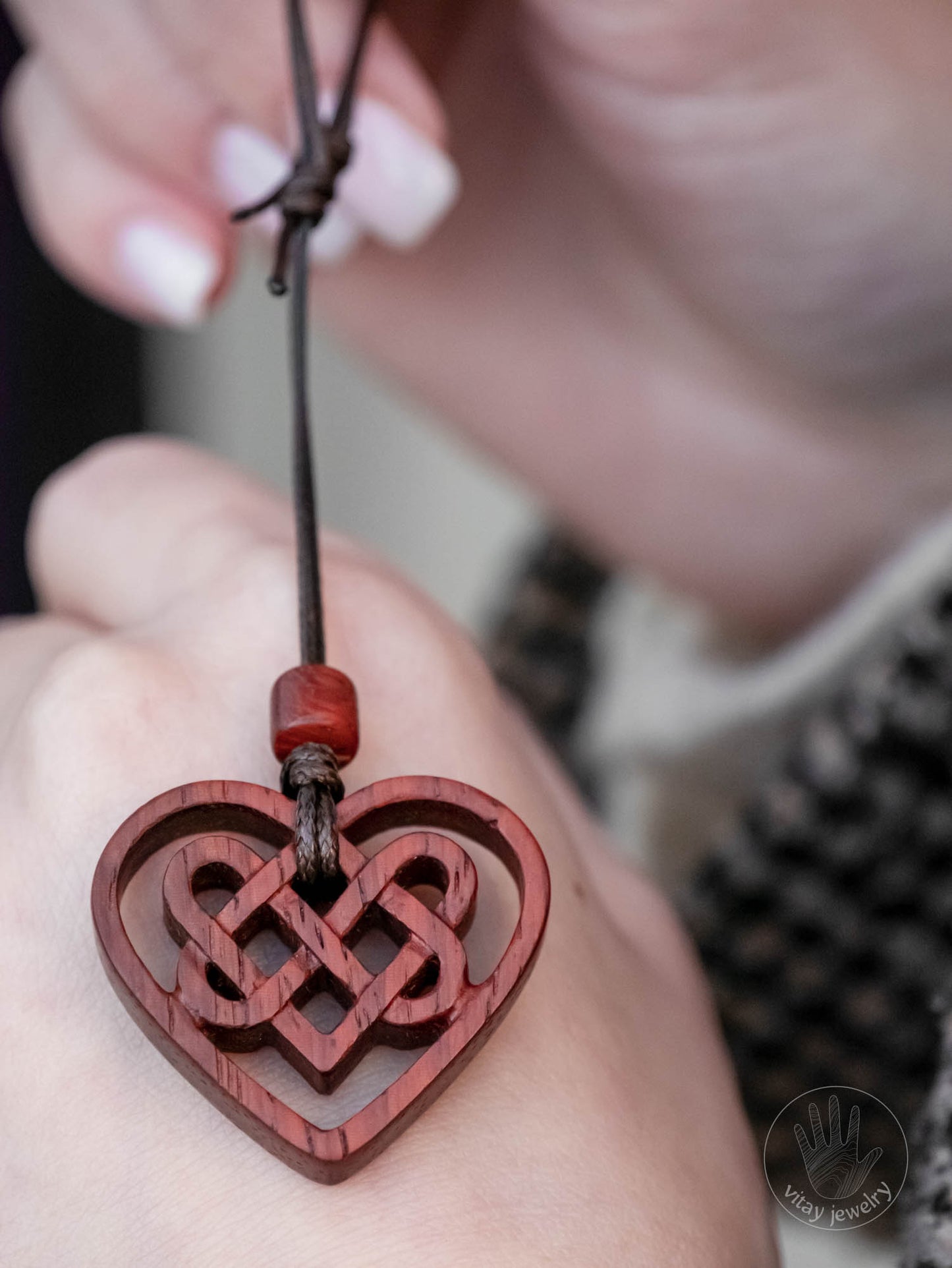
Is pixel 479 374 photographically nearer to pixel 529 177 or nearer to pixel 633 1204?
pixel 529 177

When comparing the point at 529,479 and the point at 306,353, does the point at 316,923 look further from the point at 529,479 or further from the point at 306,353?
the point at 529,479

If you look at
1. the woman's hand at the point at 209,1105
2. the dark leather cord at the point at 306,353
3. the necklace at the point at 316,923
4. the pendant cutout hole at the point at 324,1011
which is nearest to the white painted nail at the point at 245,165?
the dark leather cord at the point at 306,353

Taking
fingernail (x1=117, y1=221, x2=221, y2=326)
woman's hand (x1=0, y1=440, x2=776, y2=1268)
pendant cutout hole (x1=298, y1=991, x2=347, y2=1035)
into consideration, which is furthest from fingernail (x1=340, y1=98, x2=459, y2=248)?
pendant cutout hole (x1=298, y1=991, x2=347, y2=1035)

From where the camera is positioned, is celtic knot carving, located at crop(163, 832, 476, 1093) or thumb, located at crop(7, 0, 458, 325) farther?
thumb, located at crop(7, 0, 458, 325)

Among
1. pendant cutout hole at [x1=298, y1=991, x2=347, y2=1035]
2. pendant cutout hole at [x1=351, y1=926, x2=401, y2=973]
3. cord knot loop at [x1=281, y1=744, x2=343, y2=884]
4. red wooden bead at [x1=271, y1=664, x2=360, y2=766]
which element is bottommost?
pendant cutout hole at [x1=298, y1=991, x2=347, y2=1035]

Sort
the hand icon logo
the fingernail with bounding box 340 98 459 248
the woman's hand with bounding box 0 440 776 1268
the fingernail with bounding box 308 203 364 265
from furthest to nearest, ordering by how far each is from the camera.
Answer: the fingernail with bounding box 308 203 364 265 < the fingernail with bounding box 340 98 459 248 < the hand icon logo < the woman's hand with bounding box 0 440 776 1268

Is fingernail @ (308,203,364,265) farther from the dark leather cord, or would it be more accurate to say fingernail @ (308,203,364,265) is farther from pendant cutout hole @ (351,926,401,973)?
pendant cutout hole @ (351,926,401,973)

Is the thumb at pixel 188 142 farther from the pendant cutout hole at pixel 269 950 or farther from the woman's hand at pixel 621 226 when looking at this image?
the pendant cutout hole at pixel 269 950

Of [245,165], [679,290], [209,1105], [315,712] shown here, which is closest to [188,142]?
[245,165]
